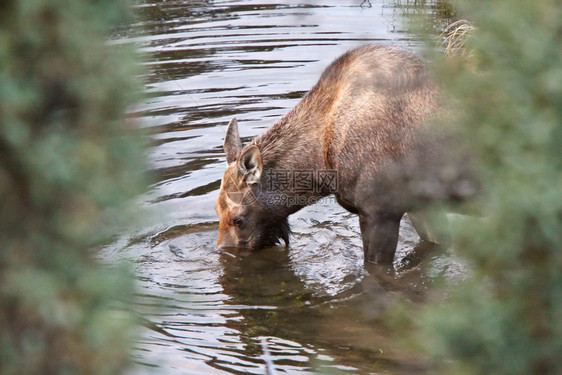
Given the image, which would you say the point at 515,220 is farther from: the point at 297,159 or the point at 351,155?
the point at 297,159

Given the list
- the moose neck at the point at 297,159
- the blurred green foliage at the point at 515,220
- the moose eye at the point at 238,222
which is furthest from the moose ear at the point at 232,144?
the blurred green foliage at the point at 515,220

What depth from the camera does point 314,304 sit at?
6.74 meters

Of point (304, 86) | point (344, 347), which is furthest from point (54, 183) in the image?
point (304, 86)

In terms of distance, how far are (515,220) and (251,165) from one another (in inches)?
191

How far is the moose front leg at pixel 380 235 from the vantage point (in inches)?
281

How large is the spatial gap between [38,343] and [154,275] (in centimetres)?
524

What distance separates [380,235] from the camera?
7223 mm

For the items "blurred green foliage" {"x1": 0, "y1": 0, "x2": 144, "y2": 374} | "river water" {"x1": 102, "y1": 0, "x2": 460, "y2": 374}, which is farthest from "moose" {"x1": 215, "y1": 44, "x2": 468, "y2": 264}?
"blurred green foliage" {"x1": 0, "y1": 0, "x2": 144, "y2": 374}

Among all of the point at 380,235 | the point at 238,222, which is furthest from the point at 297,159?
the point at 380,235

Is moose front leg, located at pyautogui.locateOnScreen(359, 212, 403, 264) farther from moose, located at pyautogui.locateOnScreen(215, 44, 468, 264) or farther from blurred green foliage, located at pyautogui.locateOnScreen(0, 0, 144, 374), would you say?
blurred green foliage, located at pyautogui.locateOnScreen(0, 0, 144, 374)

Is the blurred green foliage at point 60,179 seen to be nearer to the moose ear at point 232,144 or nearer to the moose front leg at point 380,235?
the moose front leg at point 380,235

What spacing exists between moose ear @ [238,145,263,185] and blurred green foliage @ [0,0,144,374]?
15.7 feet

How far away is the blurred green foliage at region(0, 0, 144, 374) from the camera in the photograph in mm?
2137

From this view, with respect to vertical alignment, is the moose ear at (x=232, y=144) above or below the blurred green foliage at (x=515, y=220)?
below
